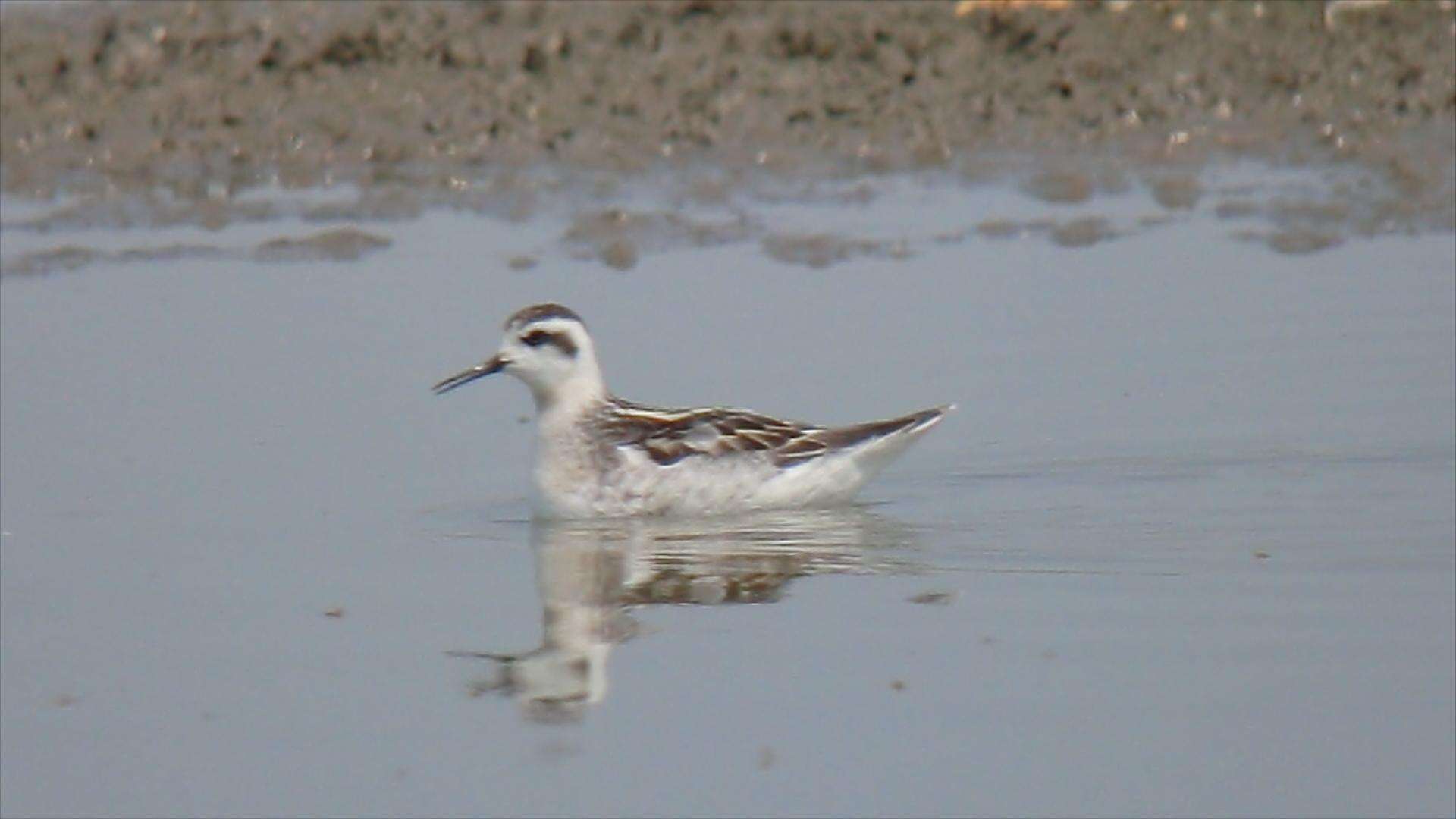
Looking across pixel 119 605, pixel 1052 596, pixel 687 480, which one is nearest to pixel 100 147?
pixel 687 480

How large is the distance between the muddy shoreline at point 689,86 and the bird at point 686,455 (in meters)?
4.49

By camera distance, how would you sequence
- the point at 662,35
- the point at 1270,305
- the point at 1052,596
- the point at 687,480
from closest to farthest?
the point at 1052,596 → the point at 687,480 → the point at 1270,305 → the point at 662,35

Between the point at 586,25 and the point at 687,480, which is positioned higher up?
the point at 586,25

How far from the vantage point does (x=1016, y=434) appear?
1220cm

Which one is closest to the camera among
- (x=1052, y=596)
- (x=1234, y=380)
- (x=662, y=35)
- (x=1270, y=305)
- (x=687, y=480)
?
(x=1052, y=596)

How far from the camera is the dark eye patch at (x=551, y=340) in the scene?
12305 millimetres

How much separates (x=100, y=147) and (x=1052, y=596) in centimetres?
856

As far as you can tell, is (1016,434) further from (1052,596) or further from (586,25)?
(586,25)

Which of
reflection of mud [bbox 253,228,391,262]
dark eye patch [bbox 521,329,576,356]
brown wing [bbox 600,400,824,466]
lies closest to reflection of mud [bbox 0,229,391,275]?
reflection of mud [bbox 253,228,391,262]

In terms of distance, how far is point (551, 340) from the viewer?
12.4 metres

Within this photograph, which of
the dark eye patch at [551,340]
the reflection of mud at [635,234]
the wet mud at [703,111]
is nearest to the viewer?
the dark eye patch at [551,340]

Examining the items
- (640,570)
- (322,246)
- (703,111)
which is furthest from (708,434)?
(703,111)

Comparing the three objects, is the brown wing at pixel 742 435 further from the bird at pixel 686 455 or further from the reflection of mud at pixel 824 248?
the reflection of mud at pixel 824 248

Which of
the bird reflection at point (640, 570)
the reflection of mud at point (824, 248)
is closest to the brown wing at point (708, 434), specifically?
the bird reflection at point (640, 570)
